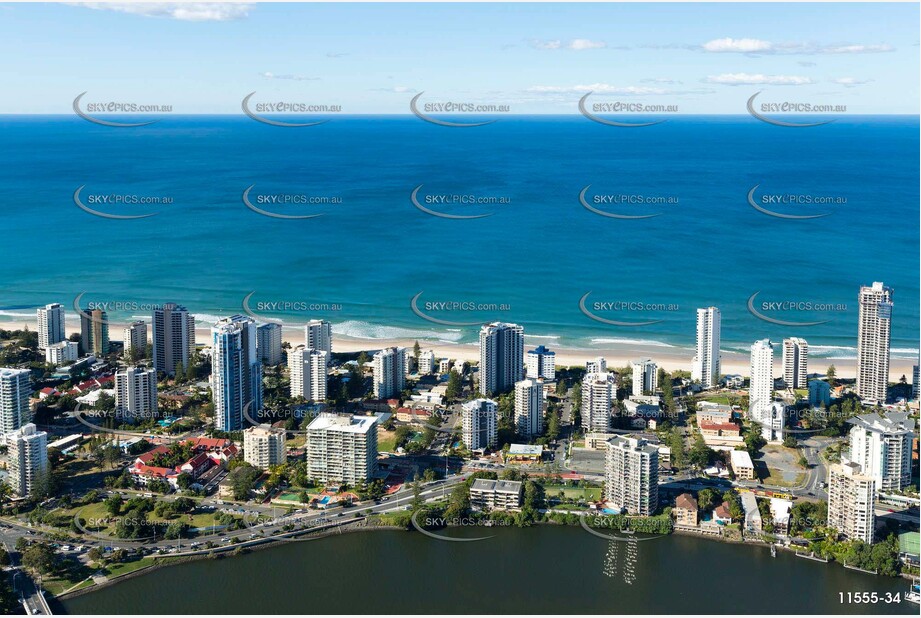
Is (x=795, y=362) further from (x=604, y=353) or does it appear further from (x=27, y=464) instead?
(x=27, y=464)

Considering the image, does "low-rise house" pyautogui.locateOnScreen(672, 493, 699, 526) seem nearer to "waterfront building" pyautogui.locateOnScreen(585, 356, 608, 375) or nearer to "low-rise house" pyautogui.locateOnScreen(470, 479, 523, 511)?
"low-rise house" pyautogui.locateOnScreen(470, 479, 523, 511)

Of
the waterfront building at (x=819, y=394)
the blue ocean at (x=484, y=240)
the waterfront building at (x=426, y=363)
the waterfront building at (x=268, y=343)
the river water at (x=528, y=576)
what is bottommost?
the river water at (x=528, y=576)

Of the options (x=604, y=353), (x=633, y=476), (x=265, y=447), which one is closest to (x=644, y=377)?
(x=604, y=353)

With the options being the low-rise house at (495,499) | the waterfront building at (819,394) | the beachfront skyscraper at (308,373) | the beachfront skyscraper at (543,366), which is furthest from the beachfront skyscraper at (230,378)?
the waterfront building at (819,394)

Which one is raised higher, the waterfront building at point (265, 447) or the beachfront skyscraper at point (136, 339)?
the beachfront skyscraper at point (136, 339)

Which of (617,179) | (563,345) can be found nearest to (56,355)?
(563,345)

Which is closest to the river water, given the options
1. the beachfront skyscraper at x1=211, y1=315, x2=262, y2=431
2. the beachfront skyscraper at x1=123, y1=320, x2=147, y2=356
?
the beachfront skyscraper at x1=211, y1=315, x2=262, y2=431

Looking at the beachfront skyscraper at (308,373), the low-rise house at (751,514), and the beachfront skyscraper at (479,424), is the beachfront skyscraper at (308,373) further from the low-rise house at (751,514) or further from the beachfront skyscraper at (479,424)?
the low-rise house at (751,514)
